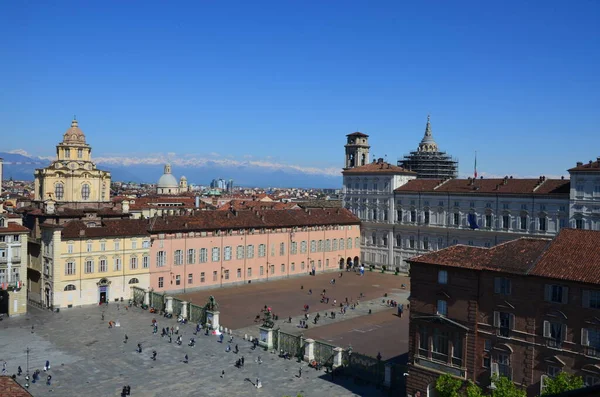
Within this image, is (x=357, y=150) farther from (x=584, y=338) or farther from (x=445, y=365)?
(x=584, y=338)

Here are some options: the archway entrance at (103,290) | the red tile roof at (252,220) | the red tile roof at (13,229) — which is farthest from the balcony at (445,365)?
the red tile roof at (13,229)

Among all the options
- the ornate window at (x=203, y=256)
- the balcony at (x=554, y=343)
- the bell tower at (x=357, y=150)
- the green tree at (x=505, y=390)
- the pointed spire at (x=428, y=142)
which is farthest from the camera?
the pointed spire at (x=428, y=142)

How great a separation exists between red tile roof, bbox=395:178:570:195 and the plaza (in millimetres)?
23474

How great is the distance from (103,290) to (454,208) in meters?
44.4

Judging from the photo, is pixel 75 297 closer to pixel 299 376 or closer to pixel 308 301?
pixel 308 301

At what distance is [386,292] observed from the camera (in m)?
66.2

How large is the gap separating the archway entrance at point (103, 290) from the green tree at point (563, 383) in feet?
144

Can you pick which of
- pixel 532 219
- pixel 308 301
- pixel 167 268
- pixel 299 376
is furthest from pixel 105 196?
pixel 532 219

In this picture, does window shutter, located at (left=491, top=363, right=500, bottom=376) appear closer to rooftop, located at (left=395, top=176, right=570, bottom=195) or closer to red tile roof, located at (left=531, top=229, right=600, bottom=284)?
red tile roof, located at (left=531, top=229, right=600, bottom=284)

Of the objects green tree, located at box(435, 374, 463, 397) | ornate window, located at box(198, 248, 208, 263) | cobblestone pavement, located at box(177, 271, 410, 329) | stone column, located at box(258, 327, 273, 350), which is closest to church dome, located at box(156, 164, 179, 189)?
cobblestone pavement, located at box(177, 271, 410, 329)

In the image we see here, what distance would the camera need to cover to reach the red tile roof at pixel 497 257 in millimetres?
30031

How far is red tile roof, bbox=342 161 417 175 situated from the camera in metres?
83.5

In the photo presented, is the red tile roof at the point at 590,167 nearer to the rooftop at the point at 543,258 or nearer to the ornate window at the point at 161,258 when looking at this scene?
Answer: the rooftop at the point at 543,258

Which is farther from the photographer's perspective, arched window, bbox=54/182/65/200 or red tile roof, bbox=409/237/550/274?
arched window, bbox=54/182/65/200
